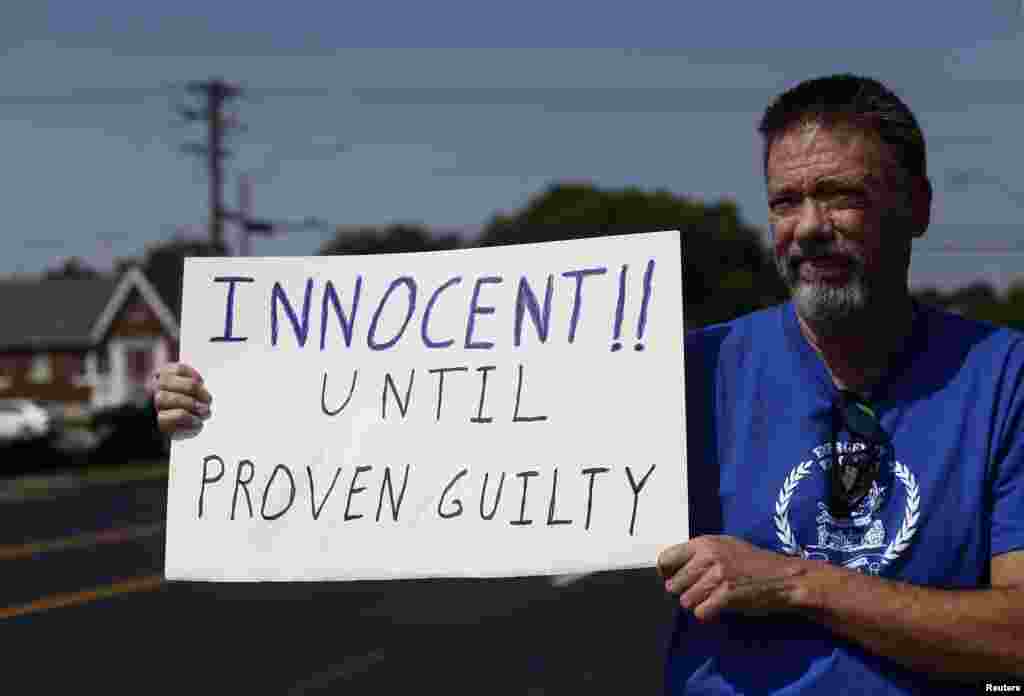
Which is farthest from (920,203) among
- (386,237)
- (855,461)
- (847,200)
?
(386,237)

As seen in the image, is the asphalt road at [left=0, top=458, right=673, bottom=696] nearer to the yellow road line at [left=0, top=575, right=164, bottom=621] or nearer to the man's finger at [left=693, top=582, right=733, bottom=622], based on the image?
the yellow road line at [left=0, top=575, right=164, bottom=621]

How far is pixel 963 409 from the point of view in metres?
2.25

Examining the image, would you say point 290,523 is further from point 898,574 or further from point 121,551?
point 121,551

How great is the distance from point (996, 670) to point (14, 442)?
91.7 ft

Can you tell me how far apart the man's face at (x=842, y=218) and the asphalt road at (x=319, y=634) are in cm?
498

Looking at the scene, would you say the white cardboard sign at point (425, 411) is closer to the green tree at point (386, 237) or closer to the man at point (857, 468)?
the man at point (857, 468)

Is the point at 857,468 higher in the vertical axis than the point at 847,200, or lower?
lower

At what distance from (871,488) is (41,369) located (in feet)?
197

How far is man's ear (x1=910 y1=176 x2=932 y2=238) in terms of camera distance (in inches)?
92.1

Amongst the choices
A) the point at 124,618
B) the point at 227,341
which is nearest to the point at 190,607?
the point at 124,618

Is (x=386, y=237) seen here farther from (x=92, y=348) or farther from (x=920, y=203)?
(x=920, y=203)

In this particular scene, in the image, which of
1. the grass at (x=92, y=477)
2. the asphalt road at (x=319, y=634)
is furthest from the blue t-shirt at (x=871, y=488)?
the grass at (x=92, y=477)

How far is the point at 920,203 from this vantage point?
7.76ft

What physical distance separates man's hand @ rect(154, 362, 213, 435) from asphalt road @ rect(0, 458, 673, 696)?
172 inches
